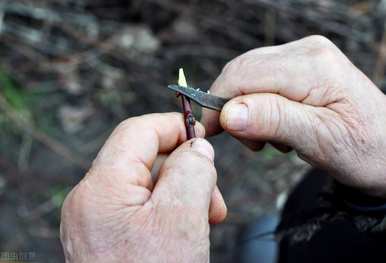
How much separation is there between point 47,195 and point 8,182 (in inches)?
7.6

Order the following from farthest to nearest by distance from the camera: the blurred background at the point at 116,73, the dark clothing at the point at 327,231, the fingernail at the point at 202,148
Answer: the blurred background at the point at 116,73 → the dark clothing at the point at 327,231 → the fingernail at the point at 202,148

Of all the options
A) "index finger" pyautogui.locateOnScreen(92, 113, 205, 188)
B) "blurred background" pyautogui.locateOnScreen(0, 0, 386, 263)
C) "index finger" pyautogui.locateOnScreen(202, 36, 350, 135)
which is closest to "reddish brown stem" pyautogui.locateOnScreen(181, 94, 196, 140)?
"index finger" pyautogui.locateOnScreen(92, 113, 205, 188)

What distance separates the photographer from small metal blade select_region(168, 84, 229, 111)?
1040 millimetres

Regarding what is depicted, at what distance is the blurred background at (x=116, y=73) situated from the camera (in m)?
2.24

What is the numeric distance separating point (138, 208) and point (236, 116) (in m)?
0.33

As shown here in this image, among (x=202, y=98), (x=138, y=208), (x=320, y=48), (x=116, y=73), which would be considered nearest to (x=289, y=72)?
(x=320, y=48)

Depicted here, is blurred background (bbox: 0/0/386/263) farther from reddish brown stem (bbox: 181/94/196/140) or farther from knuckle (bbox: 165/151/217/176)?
knuckle (bbox: 165/151/217/176)

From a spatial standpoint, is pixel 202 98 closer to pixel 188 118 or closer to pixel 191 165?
pixel 188 118

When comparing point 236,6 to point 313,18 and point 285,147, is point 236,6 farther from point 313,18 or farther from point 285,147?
point 285,147

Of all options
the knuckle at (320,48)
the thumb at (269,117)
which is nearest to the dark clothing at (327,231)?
the thumb at (269,117)

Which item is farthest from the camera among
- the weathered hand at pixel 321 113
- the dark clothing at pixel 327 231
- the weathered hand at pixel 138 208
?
the dark clothing at pixel 327 231

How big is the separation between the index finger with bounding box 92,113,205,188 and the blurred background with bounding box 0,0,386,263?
1203mm

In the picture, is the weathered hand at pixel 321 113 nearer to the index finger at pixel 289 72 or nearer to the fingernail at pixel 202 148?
the index finger at pixel 289 72

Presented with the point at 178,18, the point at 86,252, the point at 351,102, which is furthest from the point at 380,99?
the point at 178,18
